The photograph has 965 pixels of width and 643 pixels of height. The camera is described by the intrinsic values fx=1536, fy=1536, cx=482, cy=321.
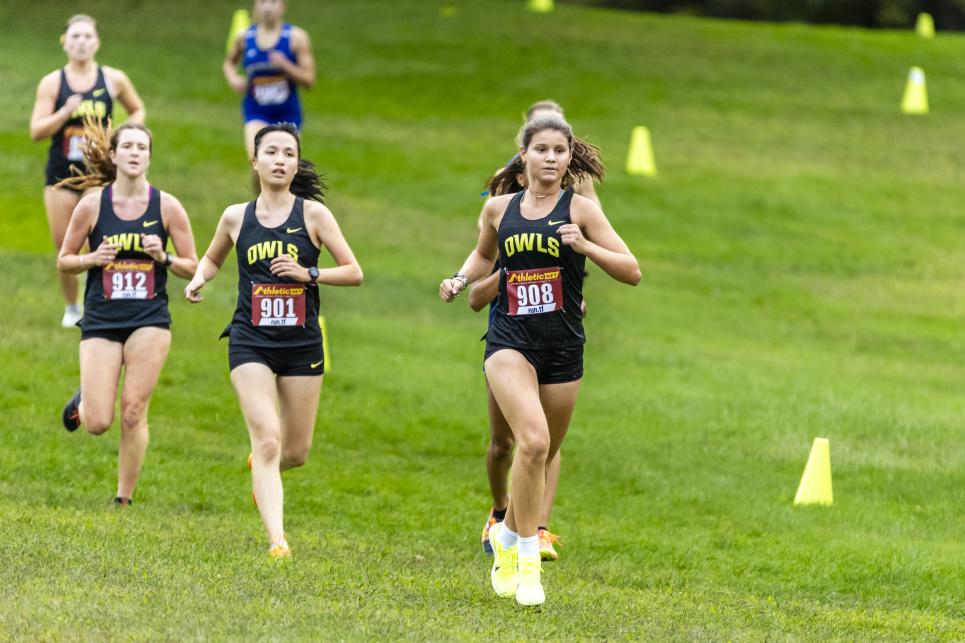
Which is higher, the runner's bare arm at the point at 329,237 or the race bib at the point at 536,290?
the runner's bare arm at the point at 329,237

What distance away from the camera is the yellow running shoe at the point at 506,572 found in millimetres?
7383

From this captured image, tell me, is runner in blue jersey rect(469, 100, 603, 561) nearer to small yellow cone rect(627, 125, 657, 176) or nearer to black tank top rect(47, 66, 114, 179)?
black tank top rect(47, 66, 114, 179)

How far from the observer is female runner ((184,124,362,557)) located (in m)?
8.05

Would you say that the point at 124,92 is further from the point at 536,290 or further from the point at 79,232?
the point at 536,290

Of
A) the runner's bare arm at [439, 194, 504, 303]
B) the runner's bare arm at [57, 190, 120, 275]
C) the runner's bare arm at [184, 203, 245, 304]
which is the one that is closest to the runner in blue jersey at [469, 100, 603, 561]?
the runner's bare arm at [439, 194, 504, 303]

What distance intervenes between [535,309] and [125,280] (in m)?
2.95

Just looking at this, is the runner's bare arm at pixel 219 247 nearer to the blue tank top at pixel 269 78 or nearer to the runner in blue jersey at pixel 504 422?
the runner in blue jersey at pixel 504 422

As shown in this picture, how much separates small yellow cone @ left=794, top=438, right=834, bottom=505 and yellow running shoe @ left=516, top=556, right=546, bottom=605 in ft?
14.5

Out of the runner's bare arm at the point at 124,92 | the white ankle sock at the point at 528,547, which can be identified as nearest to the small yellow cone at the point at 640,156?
the runner's bare arm at the point at 124,92

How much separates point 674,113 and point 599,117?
157 centimetres

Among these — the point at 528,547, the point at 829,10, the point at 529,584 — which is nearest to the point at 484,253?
the point at 528,547

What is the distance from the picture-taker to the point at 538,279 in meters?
7.37

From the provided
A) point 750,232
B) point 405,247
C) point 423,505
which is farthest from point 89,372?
point 750,232

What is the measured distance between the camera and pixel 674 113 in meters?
29.4
